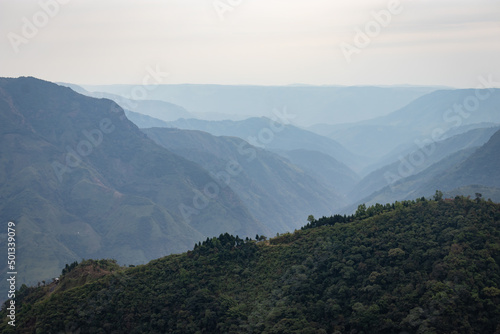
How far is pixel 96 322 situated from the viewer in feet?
223

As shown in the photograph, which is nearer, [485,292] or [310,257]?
[485,292]

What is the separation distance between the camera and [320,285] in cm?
6719

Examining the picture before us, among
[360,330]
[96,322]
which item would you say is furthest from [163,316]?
[360,330]

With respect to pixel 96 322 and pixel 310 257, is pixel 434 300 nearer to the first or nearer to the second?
pixel 310 257

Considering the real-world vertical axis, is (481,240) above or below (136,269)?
below

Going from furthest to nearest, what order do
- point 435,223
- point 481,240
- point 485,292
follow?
point 435,223 → point 481,240 → point 485,292

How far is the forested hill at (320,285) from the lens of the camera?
56156mm

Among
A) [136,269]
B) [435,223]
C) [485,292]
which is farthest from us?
[136,269]

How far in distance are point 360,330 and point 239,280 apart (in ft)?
78.7

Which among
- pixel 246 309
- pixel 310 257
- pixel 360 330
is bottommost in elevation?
pixel 360 330

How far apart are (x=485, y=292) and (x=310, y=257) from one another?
2537cm

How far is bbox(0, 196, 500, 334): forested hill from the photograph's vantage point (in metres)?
56.2

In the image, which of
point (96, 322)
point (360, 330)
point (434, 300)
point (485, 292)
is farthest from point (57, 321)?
point (485, 292)

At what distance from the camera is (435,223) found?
236 feet
